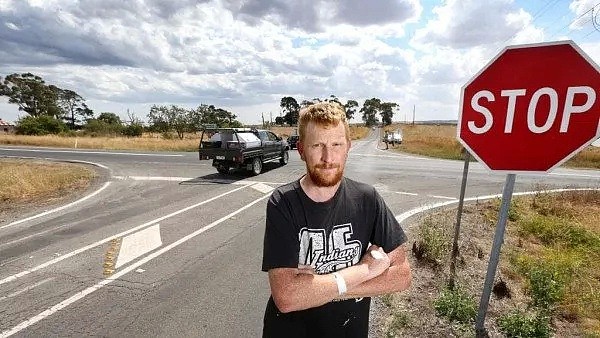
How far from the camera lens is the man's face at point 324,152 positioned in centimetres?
163

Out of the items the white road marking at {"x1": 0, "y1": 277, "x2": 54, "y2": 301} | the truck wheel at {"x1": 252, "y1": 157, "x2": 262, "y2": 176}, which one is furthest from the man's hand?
the truck wheel at {"x1": 252, "y1": 157, "x2": 262, "y2": 176}

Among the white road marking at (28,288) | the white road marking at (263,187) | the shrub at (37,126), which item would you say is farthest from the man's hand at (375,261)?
the shrub at (37,126)

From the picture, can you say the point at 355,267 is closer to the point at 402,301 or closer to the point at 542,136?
the point at 542,136

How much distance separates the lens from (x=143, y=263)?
505 centimetres

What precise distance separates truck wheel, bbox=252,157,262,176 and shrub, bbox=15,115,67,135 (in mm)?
49060

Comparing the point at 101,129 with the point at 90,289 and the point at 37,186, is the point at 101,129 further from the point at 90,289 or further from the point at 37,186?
the point at 90,289

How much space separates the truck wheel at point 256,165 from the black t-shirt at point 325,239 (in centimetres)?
1158

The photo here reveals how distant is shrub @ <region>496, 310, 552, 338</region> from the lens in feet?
10.1

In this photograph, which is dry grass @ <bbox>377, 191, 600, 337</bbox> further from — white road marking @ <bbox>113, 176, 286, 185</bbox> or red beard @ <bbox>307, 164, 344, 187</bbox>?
white road marking @ <bbox>113, 176, 286, 185</bbox>

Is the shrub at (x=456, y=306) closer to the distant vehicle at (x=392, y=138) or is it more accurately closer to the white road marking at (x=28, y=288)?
the white road marking at (x=28, y=288)

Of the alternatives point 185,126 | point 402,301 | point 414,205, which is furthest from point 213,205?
point 185,126

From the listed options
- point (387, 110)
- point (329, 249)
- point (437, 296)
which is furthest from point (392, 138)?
point (387, 110)

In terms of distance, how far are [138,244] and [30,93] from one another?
80572 mm

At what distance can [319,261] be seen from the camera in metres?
1.75
